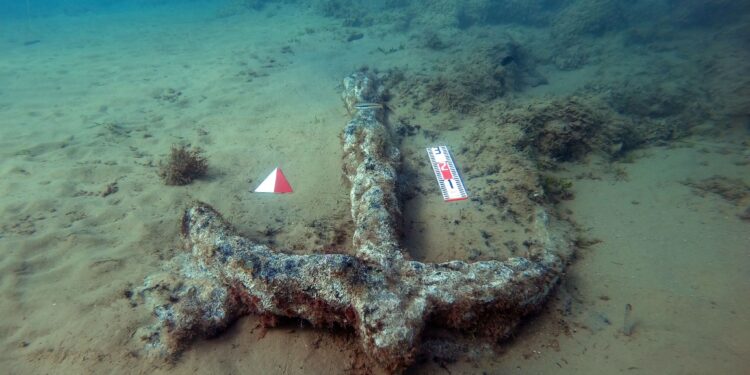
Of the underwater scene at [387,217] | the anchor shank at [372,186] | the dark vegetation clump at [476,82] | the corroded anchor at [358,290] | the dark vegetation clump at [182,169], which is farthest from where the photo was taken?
the dark vegetation clump at [476,82]

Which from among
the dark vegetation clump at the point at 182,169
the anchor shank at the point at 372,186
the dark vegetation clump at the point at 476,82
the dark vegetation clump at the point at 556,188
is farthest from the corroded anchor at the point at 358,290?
the dark vegetation clump at the point at 476,82

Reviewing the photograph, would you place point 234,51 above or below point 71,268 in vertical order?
above

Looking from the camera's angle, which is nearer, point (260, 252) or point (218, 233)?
point (260, 252)

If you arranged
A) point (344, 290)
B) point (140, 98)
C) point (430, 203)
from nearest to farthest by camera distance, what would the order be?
point (344, 290)
point (430, 203)
point (140, 98)

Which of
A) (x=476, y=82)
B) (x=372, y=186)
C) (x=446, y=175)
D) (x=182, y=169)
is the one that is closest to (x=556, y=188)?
(x=446, y=175)

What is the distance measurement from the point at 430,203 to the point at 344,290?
2.24 meters

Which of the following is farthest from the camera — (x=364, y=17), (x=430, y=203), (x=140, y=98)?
(x=364, y=17)

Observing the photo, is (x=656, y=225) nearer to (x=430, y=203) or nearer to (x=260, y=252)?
(x=430, y=203)

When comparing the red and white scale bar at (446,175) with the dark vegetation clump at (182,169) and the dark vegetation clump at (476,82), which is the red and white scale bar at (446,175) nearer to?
the dark vegetation clump at (476,82)

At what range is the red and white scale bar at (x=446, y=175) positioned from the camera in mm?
4738

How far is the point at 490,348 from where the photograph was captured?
296 cm

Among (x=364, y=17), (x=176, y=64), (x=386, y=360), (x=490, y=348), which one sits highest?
(x=364, y=17)

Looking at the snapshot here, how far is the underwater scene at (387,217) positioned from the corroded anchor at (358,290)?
20 mm

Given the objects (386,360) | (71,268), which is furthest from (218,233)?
(386,360)
